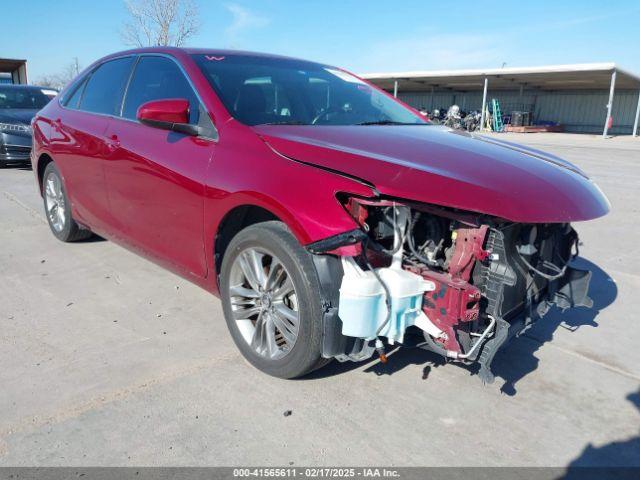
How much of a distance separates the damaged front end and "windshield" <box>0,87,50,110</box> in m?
11.3

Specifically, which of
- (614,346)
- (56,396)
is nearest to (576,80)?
(614,346)

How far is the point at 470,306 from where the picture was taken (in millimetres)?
2379

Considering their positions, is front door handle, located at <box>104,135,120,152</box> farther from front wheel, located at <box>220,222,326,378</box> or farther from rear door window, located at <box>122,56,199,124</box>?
front wheel, located at <box>220,222,326,378</box>

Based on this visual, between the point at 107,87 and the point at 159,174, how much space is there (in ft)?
4.79

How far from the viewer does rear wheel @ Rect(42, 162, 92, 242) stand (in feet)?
16.2

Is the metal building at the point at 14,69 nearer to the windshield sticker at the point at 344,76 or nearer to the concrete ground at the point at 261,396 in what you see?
the windshield sticker at the point at 344,76

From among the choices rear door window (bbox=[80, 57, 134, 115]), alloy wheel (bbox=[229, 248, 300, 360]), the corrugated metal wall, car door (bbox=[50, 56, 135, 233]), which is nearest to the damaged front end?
alloy wheel (bbox=[229, 248, 300, 360])

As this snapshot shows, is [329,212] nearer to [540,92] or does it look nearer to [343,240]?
[343,240]

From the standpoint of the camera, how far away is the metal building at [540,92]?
3231 cm

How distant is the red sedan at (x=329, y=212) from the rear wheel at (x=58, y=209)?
1368 millimetres

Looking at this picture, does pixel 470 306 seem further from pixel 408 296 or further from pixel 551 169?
pixel 551 169

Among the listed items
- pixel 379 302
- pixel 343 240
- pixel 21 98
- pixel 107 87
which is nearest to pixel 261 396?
pixel 379 302

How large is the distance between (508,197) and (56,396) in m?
2.37

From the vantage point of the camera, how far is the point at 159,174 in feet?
10.9
